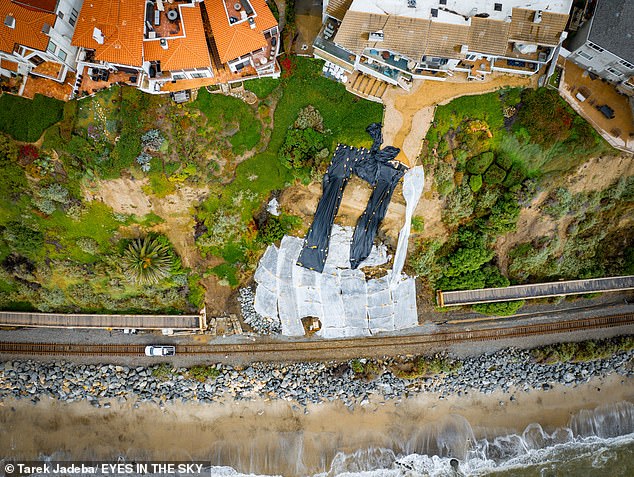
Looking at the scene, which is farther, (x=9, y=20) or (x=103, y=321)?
(x=103, y=321)

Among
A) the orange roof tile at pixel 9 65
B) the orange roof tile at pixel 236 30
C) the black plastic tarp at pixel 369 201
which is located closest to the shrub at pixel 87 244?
the orange roof tile at pixel 9 65

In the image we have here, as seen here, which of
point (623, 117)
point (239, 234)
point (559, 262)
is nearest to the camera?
point (623, 117)

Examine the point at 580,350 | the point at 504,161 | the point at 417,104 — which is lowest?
the point at 580,350

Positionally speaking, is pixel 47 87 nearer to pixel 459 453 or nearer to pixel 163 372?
pixel 163 372

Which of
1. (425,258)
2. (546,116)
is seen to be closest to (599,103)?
(546,116)

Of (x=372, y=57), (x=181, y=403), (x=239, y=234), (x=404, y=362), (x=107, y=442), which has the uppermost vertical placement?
(x=372, y=57)

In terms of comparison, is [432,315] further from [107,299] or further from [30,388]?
[30,388]

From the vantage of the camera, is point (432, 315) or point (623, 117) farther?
point (432, 315)

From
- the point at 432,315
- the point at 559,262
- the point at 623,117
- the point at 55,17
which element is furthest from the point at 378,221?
the point at 55,17

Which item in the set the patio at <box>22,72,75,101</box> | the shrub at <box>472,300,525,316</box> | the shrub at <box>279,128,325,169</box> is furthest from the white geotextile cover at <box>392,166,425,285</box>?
the patio at <box>22,72,75,101</box>
